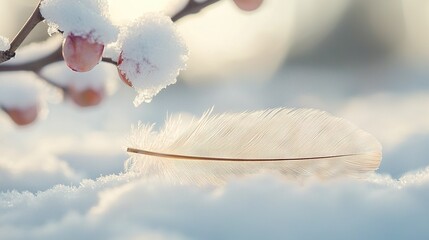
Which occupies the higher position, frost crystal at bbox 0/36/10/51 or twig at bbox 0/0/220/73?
frost crystal at bbox 0/36/10/51

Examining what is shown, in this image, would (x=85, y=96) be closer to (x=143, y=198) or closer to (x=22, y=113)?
(x=22, y=113)

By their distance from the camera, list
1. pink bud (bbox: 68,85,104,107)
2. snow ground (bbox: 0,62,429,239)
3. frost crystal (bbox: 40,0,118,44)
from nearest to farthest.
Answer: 1. frost crystal (bbox: 40,0,118,44)
2. pink bud (bbox: 68,85,104,107)
3. snow ground (bbox: 0,62,429,239)

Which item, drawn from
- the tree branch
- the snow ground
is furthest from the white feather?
the tree branch

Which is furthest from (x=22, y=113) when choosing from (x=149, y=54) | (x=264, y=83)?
(x=264, y=83)

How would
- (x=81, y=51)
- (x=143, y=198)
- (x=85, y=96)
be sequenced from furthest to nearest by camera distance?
1. (x=143, y=198)
2. (x=85, y=96)
3. (x=81, y=51)

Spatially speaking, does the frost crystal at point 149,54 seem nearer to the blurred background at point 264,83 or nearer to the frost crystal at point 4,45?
the frost crystal at point 4,45

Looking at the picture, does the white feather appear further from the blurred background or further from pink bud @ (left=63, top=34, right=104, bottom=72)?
pink bud @ (left=63, top=34, right=104, bottom=72)

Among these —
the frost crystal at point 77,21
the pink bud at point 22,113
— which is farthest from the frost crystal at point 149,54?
the pink bud at point 22,113
